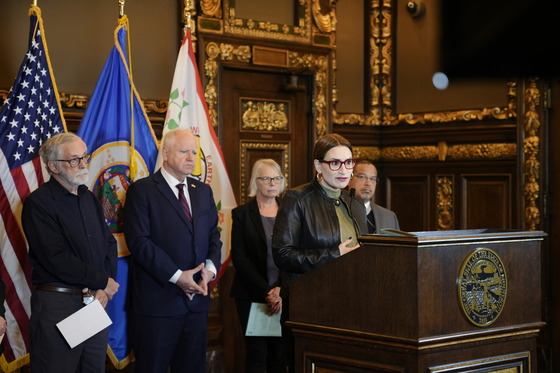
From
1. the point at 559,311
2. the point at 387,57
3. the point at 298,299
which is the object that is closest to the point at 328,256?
the point at 298,299

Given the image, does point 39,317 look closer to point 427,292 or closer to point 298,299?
point 298,299

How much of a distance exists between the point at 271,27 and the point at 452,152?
1.69 m

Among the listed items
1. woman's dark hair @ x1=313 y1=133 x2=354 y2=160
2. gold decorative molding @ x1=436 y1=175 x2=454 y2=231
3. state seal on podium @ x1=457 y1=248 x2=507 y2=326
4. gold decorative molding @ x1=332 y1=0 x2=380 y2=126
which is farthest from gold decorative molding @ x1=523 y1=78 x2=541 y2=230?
state seal on podium @ x1=457 y1=248 x2=507 y2=326

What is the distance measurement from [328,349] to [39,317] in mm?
1519

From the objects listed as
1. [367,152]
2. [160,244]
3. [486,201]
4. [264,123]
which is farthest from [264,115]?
[160,244]

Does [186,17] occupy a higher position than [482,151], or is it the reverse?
[186,17]

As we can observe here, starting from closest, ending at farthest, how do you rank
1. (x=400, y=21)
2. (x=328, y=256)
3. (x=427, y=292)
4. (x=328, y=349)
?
1. (x=427, y=292)
2. (x=328, y=349)
3. (x=328, y=256)
4. (x=400, y=21)

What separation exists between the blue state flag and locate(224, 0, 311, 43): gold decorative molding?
3.84ft

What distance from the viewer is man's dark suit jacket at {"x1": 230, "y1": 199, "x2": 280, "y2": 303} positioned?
4.17 metres

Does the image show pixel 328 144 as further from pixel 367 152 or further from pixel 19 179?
pixel 367 152

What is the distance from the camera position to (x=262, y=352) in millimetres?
4195

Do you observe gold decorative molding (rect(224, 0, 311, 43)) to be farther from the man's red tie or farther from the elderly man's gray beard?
the elderly man's gray beard

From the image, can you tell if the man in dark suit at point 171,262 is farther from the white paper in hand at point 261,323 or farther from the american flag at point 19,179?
the american flag at point 19,179

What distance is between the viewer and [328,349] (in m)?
2.67
